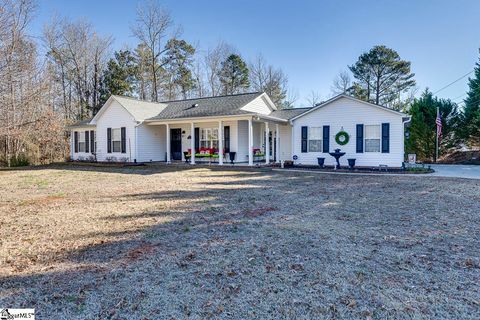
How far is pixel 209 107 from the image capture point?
19625 millimetres

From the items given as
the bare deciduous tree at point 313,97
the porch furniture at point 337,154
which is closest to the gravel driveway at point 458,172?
the porch furniture at point 337,154

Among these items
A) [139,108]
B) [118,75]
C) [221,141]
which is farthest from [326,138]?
[118,75]

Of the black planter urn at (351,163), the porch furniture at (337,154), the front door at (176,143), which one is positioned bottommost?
the black planter urn at (351,163)

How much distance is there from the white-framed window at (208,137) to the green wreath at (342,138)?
7198 millimetres

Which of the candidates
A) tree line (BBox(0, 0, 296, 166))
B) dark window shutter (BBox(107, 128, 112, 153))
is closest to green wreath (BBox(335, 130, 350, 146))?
dark window shutter (BBox(107, 128, 112, 153))

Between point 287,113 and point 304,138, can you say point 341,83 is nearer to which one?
point 287,113

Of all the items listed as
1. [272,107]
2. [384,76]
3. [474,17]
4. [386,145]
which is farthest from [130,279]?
[384,76]

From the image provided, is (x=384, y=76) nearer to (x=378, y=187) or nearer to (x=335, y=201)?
(x=378, y=187)

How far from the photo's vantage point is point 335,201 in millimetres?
7641

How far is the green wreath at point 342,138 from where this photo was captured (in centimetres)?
1584

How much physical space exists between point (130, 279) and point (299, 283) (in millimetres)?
1793

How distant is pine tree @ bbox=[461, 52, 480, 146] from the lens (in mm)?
20500

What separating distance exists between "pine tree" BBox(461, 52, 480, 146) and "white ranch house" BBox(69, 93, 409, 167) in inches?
363

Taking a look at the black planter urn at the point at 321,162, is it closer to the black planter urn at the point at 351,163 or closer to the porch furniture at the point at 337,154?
the porch furniture at the point at 337,154
